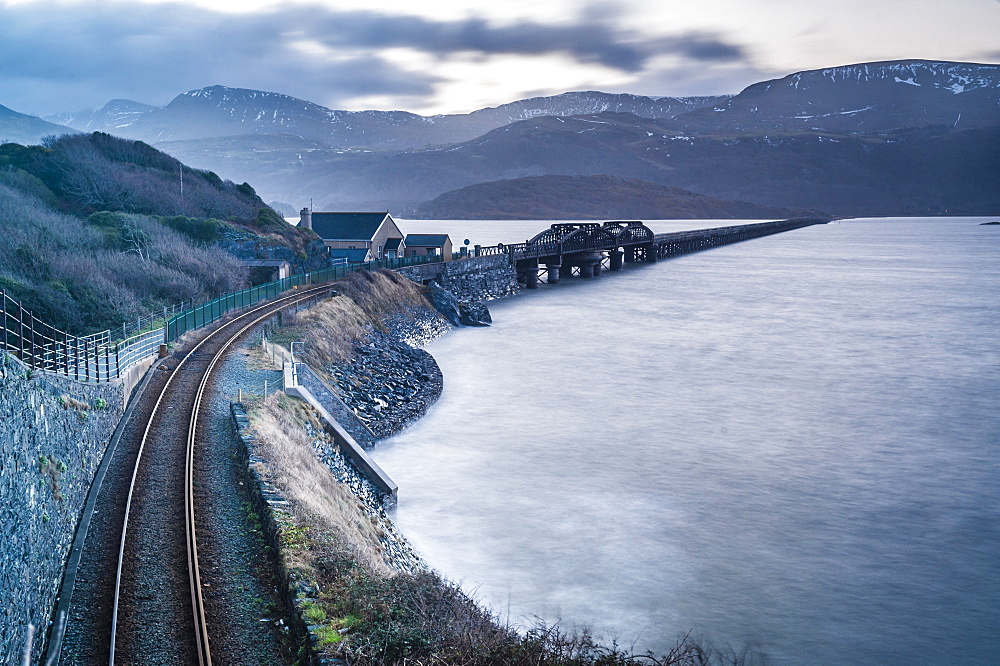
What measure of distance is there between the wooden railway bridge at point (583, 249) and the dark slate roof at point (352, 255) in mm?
13936

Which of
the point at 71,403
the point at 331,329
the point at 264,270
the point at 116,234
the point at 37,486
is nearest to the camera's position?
the point at 37,486

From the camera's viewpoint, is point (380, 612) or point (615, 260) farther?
point (615, 260)

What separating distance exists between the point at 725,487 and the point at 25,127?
196 m

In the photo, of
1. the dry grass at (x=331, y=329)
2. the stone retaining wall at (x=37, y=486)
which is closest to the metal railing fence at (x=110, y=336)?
the stone retaining wall at (x=37, y=486)

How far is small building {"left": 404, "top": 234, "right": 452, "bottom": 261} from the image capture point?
6794cm

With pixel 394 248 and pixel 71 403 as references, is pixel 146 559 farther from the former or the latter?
pixel 394 248

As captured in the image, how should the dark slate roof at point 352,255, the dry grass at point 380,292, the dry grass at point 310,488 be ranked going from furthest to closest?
the dark slate roof at point 352,255 < the dry grass at point 380,292 < the dry grass at point 310,488

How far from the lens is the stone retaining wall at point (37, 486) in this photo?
422 inches

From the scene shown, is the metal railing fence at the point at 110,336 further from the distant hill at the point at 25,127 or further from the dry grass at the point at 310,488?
the distant hill at the point at 25,127

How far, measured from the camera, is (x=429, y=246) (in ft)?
224

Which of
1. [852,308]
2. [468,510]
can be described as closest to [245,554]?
[468,510]

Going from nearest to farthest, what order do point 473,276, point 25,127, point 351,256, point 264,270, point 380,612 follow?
point 380,612 → point 264,270 → point 351,256 → point 473,276 → point 25,127

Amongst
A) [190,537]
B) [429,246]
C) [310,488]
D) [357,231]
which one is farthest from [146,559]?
[429,246]

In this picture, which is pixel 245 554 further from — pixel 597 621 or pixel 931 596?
pixel 931 596
